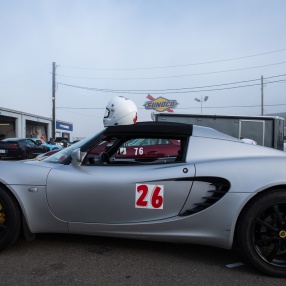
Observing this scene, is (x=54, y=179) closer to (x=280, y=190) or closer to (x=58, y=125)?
(x=280, y=190)

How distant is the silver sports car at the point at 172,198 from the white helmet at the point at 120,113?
53cm

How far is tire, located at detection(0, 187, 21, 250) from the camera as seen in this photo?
9.62 feet

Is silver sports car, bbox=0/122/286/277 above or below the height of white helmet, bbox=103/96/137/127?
below

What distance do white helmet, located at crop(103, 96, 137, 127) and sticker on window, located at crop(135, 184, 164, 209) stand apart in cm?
90

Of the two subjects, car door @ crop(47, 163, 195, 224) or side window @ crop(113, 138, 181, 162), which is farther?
side window @ crop(113, 138, 181, 162)

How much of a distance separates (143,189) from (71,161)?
0.77 meters

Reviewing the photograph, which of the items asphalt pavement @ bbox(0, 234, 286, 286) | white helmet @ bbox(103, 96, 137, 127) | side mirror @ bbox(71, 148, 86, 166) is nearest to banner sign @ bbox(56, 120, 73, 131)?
white helmet @ bbox(103, 96, 137, 127)

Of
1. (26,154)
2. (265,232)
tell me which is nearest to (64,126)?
(26,154)

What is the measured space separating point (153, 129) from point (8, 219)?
158cm

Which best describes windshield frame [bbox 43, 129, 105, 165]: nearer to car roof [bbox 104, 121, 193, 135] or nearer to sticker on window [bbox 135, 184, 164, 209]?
A: car roof [bbox 104, 121, 193, 135]

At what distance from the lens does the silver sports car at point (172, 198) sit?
272cm

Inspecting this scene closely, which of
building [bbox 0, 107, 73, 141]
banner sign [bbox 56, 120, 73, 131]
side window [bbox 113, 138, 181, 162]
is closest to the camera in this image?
side window [bbox 113, 138, 181, 162]

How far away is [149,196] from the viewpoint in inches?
110

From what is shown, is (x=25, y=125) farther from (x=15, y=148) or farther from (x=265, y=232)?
(x=265, y=232)
